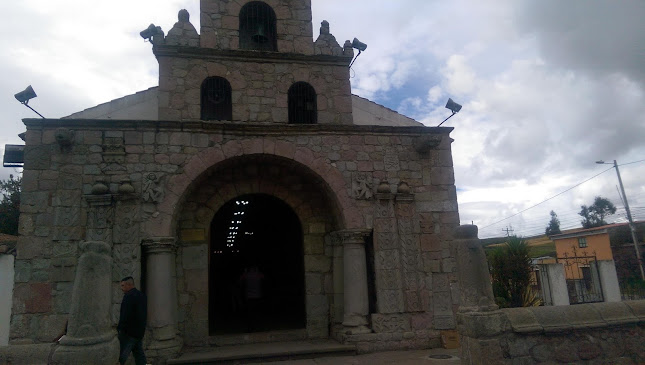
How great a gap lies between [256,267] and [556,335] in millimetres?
6724

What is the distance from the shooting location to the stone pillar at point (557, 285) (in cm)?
1218

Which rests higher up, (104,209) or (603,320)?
(104,209)

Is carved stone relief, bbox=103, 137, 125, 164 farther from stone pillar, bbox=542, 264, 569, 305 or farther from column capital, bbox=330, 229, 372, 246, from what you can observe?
stone pillar, bbox=542, 264, 569, 305

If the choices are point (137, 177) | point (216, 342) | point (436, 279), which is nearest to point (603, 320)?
point (436, 279)

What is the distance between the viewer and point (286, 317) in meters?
11.1

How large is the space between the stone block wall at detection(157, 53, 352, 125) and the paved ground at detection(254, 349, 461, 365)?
187 inches

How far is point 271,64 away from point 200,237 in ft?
13.4

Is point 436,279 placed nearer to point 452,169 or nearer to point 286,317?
point 452,169

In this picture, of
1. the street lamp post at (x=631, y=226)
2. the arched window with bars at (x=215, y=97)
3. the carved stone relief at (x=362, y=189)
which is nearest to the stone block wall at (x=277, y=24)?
the arched window with bars at (x=215, y=97)

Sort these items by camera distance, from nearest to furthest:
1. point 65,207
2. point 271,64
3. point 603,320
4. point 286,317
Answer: point 603,320
point 65,207
point 271,64
point 286,317

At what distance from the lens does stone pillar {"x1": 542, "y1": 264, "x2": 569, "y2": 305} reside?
12180mm

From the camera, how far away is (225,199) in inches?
353

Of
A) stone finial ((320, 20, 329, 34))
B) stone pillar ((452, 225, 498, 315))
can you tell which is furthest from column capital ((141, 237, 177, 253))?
stone finial ((320, 20, 329, 34))

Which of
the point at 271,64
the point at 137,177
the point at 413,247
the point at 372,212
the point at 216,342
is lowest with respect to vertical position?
the point at 216,342
